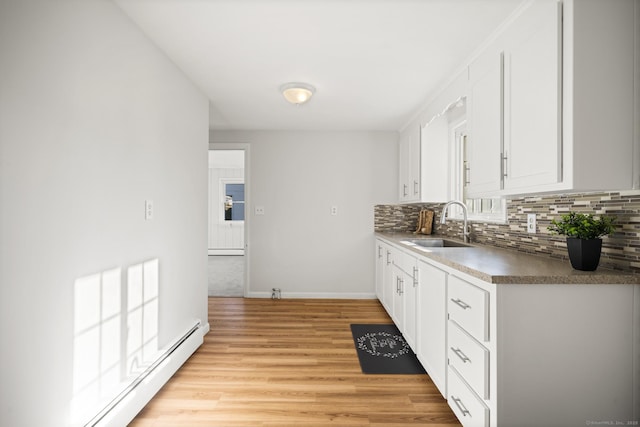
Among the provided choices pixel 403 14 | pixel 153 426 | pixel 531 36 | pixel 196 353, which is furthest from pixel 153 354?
pixel 531 36

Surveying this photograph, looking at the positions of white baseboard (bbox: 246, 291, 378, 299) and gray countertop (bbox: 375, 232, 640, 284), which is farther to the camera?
white baseboard (bbox: 246, 291, 378, 299)

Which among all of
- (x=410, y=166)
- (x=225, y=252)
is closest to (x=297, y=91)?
(x=410, y=166)

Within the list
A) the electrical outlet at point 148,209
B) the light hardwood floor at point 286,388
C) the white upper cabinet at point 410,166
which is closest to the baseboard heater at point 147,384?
the light hardwood floor at point 286,388

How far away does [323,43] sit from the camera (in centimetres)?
212

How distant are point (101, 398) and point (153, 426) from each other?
13.9 inches

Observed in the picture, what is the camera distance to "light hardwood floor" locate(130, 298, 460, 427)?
6.26 feet

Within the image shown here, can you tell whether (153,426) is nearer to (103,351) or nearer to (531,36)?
(103,351)

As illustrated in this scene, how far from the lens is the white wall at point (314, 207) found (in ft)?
14.8

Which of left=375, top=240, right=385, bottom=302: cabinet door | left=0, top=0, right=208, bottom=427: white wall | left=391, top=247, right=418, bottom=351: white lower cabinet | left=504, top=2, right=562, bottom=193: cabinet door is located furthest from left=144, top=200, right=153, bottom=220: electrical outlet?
left=375, top=240, right=385, bottom=302: cabinet door

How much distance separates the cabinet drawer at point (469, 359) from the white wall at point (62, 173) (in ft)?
6.01

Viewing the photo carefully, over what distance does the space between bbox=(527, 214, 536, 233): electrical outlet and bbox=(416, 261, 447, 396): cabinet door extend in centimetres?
70

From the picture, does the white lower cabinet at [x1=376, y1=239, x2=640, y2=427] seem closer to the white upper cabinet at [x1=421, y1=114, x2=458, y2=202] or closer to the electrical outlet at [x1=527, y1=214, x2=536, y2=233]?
the electrical outlet at [x1=527, y1=214, x2=536, y2=233]

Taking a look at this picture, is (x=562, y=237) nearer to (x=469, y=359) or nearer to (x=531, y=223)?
(x=531, y=223)

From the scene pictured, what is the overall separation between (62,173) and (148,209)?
70 centimetres
